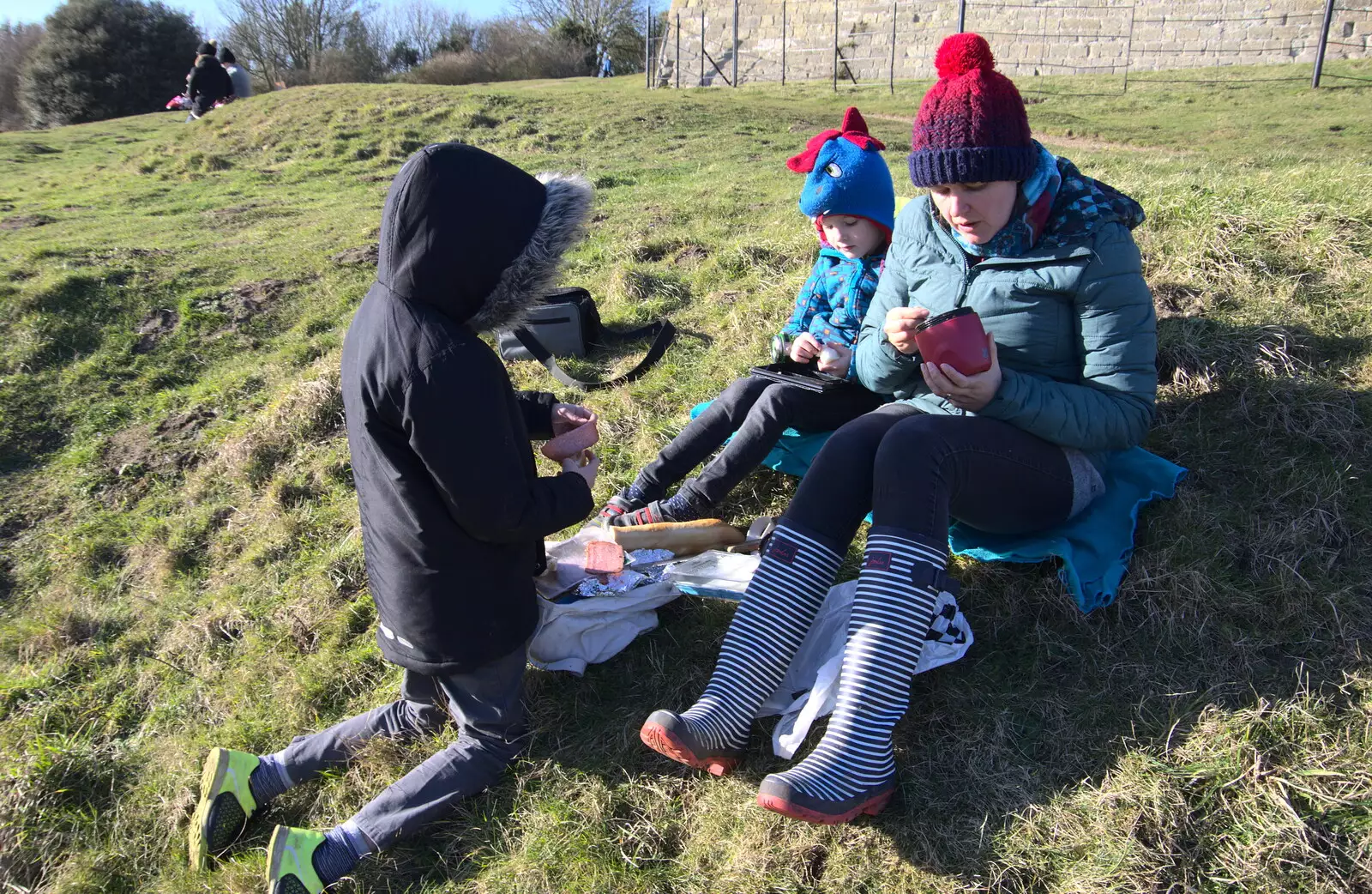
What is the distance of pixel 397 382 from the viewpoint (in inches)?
84.9

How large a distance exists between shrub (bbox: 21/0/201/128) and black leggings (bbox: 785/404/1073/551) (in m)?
28.5

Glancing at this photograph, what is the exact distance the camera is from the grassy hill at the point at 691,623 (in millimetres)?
2127

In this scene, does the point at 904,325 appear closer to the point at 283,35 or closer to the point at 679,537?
the point at 679,537

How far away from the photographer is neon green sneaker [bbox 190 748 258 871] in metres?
2.51

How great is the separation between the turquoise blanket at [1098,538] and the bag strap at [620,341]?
228 cm

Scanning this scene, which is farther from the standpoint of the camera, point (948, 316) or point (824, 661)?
point (824, 661)

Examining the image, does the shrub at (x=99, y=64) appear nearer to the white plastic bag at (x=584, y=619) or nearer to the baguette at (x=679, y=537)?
the baguette at (x=679, y=537)

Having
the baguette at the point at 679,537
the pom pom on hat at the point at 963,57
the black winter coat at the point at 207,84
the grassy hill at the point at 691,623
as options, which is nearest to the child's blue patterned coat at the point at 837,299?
the grassy hill at the point at 691,623

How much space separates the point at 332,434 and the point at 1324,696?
4.39 m

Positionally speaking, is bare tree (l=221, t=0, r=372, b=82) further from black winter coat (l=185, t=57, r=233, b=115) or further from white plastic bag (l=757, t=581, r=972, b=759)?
white plastic bag (l=757, t=581, r=972, b=759)

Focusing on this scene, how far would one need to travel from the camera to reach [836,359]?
3.17 metres

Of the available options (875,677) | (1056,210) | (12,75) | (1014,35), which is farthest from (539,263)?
(12,75)

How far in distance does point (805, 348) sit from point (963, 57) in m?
1.14

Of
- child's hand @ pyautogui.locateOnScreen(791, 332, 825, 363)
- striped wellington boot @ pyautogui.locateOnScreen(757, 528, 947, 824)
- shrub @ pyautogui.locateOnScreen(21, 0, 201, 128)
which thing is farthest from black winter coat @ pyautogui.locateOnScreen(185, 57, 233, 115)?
striped wellington boot @ pyautogui.locateOnScreen(757, 528, 947, 824)
